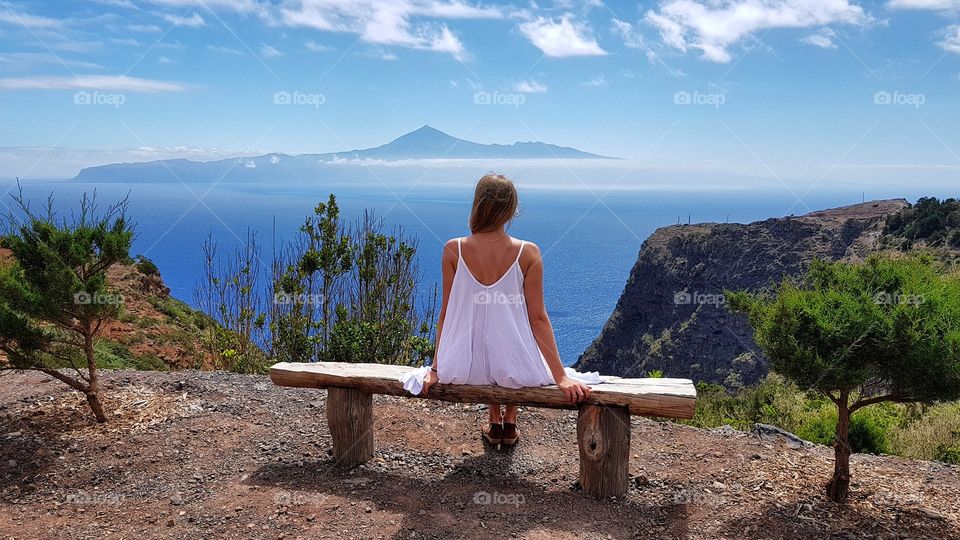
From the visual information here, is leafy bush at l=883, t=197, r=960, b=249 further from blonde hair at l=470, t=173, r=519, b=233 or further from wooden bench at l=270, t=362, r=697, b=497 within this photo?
blonde hair at l=470, t=173, r=519, b=233

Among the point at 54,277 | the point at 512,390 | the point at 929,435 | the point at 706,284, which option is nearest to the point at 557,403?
the point at 512,390

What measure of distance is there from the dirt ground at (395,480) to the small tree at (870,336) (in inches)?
21.6

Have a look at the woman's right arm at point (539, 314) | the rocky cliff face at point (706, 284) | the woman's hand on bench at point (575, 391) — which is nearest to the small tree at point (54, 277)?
the woman's right arm at point (539, 314)

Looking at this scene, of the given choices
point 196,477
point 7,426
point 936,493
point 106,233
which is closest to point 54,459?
point 7,426

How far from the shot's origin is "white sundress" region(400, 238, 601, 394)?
13.6 feet

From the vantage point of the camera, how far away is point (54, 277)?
4855mm

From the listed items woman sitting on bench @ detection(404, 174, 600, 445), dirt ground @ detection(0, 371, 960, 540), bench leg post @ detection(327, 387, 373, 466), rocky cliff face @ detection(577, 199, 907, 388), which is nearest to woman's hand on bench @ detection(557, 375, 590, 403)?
woman sitting on bench @ detection(404, 174, 600, 445)

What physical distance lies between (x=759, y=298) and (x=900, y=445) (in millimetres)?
2955

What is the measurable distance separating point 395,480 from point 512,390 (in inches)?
41.0

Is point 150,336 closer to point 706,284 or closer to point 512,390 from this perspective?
point 512,390

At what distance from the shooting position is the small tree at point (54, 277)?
193 inches

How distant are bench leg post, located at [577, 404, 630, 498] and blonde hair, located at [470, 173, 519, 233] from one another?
1.27 m

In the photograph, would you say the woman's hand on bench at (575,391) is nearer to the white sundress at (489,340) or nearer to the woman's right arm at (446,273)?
the white sundress at (489,340)

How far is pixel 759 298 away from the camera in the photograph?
441 cm
